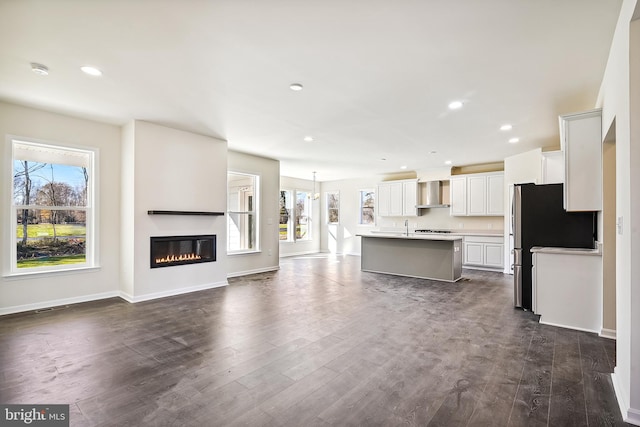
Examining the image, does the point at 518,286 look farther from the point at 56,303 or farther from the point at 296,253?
the point at 296,253

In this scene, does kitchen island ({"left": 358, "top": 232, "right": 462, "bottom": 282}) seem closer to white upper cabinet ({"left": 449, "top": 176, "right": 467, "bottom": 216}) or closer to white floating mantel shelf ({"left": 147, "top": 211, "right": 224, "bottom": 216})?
white upper cabinet ({"left": 449, "top": 176, "right": 467, "bottom": 216})

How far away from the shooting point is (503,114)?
13.8ft

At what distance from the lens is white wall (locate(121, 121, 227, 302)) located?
4652 mm

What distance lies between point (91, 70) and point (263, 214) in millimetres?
4514

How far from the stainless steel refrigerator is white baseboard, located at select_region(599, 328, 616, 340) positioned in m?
0.91

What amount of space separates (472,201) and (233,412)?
759cm

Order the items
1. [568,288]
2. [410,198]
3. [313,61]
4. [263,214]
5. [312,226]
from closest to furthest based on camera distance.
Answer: [313,61], [568,288], [263,214], [410,198], [312,226]

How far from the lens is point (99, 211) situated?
4.72 m

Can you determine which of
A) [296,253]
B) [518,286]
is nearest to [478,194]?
[518,286]

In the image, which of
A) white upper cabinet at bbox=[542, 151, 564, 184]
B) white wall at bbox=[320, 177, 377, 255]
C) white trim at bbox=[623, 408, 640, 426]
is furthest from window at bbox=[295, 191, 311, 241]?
white trim at bbox=[623, 408, 640, 426]

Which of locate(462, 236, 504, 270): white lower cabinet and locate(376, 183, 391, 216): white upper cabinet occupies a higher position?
Answer: locate(376, 183, 391, 216): white upper cabinet

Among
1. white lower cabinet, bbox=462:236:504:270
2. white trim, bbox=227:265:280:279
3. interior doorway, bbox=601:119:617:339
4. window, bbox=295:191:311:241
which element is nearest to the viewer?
interior doorway, bbox=601:119:617:339

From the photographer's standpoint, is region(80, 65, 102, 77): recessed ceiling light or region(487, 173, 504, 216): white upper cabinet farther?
region(487, 173, 504, 216): white upper cabinet

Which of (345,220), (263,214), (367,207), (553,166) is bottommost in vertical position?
(345,220)
